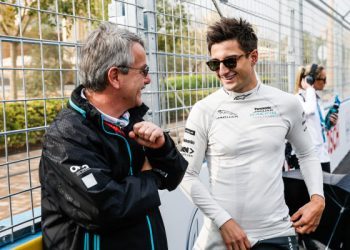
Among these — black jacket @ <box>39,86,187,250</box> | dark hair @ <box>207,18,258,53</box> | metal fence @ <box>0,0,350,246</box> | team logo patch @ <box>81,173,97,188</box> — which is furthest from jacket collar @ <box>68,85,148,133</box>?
dark hair @ <box>207,18,258,53</box>

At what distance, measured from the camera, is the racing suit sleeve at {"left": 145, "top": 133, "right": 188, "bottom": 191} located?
165 cm

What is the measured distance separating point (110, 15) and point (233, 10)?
1698 millimetres

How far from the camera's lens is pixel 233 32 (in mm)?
2223

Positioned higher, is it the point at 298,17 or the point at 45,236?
the point at 298,17

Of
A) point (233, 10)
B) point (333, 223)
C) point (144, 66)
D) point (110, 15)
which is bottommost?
point (333, 223)

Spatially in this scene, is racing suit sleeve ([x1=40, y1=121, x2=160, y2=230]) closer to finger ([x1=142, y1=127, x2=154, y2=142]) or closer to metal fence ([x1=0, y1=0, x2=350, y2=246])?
finger ([x1=142, y1=127, x2=154, y2=142])

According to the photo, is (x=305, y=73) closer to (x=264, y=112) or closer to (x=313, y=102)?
(x=313, y=102)

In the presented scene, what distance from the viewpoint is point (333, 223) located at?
10.7 ft

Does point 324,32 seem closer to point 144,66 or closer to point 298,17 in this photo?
point 298,17

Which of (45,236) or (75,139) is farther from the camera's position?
(45,236)

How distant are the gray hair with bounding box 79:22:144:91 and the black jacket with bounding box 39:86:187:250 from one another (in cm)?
9

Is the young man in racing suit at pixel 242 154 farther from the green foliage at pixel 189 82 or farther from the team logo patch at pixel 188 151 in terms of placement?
the green foliage at pixel 189 82

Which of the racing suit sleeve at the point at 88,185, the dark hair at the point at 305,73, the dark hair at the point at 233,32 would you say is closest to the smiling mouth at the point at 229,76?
the dark hair at the point at 233,32


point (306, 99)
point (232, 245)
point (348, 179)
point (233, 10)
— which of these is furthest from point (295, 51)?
point (232, 245)
